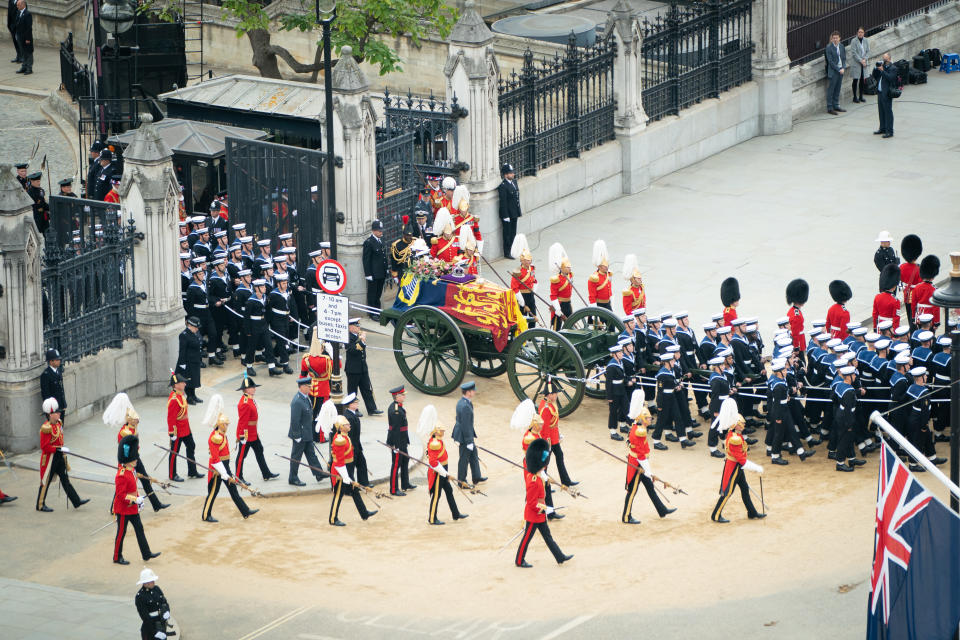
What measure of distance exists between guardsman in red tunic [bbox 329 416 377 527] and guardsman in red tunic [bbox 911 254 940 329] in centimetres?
899

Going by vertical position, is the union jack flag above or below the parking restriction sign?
below

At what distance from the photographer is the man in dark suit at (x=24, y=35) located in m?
37.0

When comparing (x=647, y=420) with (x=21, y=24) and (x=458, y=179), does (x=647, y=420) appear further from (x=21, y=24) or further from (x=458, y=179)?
(x=21, y=24)

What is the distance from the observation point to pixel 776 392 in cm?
2009

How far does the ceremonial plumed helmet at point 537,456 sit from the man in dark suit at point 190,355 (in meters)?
6.08

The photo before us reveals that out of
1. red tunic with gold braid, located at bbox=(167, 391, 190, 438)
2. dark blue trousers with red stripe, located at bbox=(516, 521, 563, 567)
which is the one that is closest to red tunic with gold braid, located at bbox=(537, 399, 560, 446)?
dark blue trousers with red stripe, located at bbox=(516, 521, 563, 567)

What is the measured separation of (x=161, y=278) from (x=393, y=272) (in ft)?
15.7

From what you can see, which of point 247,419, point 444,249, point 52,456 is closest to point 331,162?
point 444,249

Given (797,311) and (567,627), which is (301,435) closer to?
(567,627)

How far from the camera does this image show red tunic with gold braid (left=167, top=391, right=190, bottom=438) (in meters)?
19.7

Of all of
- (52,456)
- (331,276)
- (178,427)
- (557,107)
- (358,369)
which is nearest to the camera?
(52,456)

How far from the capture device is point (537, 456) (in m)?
17.7

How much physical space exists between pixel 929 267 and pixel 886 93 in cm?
975

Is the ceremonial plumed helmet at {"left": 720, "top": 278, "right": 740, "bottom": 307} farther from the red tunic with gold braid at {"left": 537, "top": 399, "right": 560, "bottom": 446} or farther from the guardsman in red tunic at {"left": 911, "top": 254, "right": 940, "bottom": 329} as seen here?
the red tunic with gold braid at {"left": 537, "top": 399, "right": 560, "bottom": 446}
